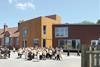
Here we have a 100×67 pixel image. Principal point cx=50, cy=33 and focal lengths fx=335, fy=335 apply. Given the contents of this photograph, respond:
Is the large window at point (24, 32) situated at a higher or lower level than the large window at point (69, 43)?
higher

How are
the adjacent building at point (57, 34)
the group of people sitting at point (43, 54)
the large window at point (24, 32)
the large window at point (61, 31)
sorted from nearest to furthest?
the group of people sitting at point (43, 54) < the adjacent building at point (57, 34) < the large window at point (61, 31) < the large window at point (24, 32)

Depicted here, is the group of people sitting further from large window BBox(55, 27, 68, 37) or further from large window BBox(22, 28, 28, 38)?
large window BBox(22, 28, 28, 38)

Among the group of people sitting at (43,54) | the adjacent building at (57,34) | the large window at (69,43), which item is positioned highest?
the adjacent building at (57,34)

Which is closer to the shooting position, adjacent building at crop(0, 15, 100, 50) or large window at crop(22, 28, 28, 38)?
adjacent building at crop(0, 15, 100, 50)

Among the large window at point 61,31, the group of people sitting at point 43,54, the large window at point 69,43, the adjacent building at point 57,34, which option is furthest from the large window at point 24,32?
the group of people sitting at point 43,54

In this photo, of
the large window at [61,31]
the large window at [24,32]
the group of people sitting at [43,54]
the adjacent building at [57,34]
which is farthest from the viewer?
the large window at [24,32]

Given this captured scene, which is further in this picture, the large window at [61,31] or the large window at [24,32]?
the large window at [24,32]

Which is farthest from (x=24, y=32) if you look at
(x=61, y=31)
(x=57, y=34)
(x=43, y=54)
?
(x=43, y=54)

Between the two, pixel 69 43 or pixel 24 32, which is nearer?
pixel 69 43

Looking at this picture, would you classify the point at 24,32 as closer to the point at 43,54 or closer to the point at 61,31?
the point at 61,31

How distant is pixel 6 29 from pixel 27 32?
25634 millimetres

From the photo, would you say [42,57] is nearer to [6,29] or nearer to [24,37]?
[24,37]

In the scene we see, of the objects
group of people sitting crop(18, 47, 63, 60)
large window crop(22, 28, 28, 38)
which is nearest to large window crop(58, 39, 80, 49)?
large window crop(22, 28, 28, 38)

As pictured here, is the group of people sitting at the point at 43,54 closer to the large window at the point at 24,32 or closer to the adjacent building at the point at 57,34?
the adjacent building at the point at 57,34
